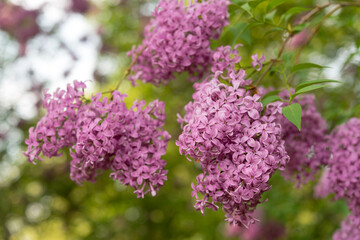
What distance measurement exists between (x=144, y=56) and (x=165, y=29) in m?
0.24

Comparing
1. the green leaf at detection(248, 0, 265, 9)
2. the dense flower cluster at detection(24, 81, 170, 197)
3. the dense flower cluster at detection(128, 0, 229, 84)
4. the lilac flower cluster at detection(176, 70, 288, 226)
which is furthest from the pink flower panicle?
the green leaf at detection(248, 0, 265, 9)

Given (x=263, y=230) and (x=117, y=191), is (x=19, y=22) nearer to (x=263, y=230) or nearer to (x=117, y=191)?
(x=117, y=191)

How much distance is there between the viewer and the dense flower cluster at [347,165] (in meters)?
1.78

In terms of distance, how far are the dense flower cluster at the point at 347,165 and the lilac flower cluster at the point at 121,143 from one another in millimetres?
779

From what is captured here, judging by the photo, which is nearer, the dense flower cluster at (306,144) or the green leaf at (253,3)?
the green leaf at (253,3)

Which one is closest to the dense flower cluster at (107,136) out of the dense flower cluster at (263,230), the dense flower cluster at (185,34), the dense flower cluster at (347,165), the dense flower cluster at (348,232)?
the dense flower cluster at (185,34)

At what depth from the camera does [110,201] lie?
588 cm

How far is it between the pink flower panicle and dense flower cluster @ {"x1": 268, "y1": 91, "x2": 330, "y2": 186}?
0.92 m

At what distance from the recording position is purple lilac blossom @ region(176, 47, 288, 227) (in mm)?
1323

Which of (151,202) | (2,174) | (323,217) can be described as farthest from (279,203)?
(2,174)

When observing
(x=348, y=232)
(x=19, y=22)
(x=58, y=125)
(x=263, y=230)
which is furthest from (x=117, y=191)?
(x=58, y=125)

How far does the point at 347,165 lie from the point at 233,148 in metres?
0.73

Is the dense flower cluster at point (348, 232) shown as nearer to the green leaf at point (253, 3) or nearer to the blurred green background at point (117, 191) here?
the green leaf at point (253, 3)

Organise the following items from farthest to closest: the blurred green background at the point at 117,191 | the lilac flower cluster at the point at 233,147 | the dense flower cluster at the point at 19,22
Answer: the dense flower cluster at the point at 19,22 → the blurred green background at the point at 117,191 → the lilac flower cluster at the point at 233,147
